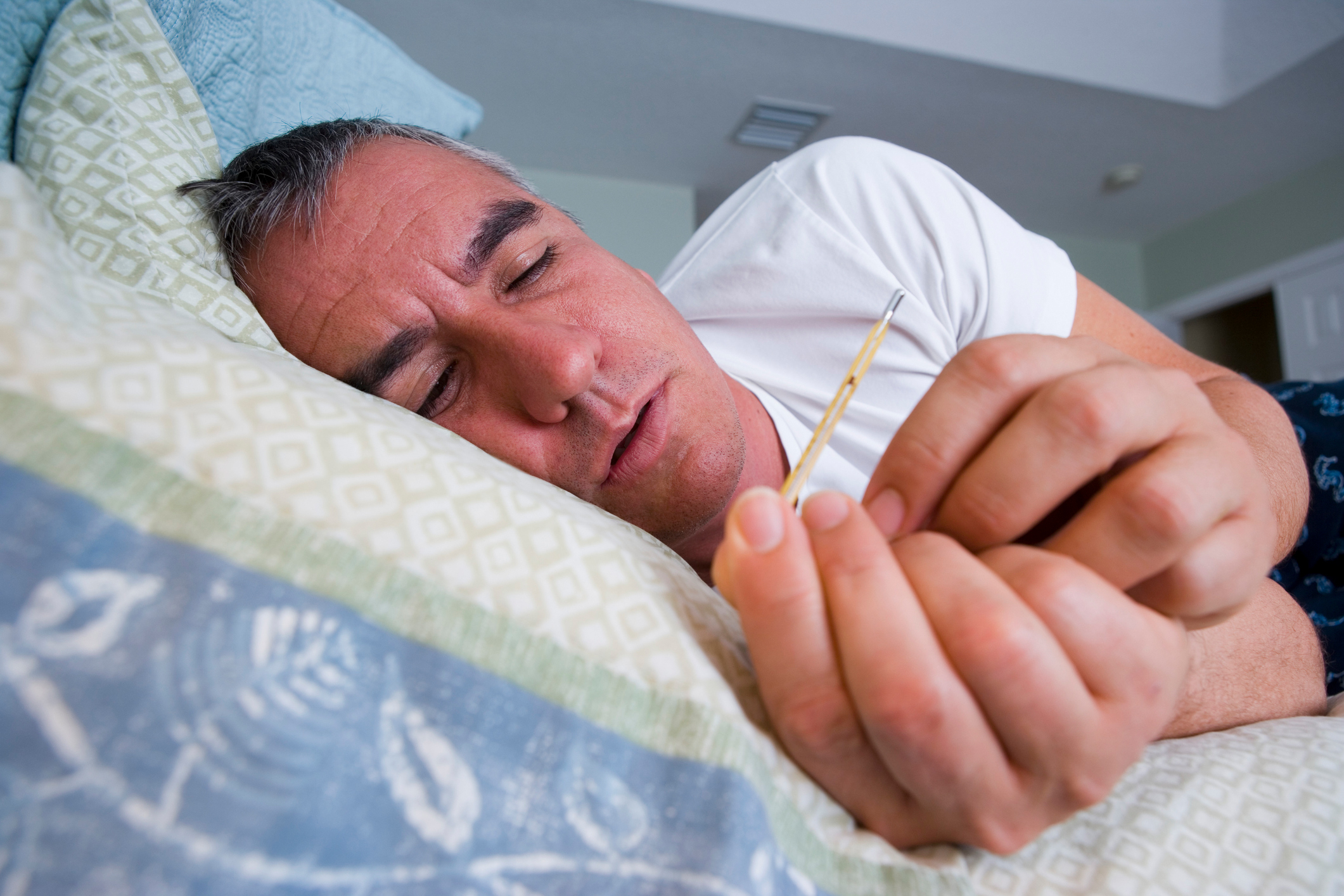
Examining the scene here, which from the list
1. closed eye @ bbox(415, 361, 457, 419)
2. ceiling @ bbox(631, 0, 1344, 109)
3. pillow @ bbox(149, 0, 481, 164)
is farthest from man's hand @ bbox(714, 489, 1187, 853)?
ceiling @ bbox(631, 0, 1344, 109)

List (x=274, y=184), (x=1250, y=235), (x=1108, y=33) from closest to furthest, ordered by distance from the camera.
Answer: (x=274, y=184), (x=1108, y=33), (x=1250, y=235)

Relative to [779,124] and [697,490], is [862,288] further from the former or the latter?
[779,124]

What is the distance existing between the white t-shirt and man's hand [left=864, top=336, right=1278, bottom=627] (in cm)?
51

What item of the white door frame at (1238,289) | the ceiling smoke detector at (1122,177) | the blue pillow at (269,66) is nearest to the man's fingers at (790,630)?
the blue pillow at (269,66)

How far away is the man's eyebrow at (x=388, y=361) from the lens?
0.68 m

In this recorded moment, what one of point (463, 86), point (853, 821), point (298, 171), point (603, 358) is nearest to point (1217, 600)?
point (853, 821)

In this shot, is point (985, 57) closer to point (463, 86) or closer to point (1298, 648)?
point (463, 86)

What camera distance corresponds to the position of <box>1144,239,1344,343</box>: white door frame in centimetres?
355

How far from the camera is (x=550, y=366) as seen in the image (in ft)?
2.03

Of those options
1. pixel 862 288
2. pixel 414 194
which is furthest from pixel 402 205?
pixel 862 288

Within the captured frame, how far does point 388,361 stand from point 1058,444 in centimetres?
58

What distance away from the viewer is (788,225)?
3.38 ft

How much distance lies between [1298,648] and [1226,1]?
11.1 ft

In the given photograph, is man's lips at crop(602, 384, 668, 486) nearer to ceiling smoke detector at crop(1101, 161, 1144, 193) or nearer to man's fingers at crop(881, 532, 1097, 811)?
man's fingers at crop(881, 532, 1097, 811)
